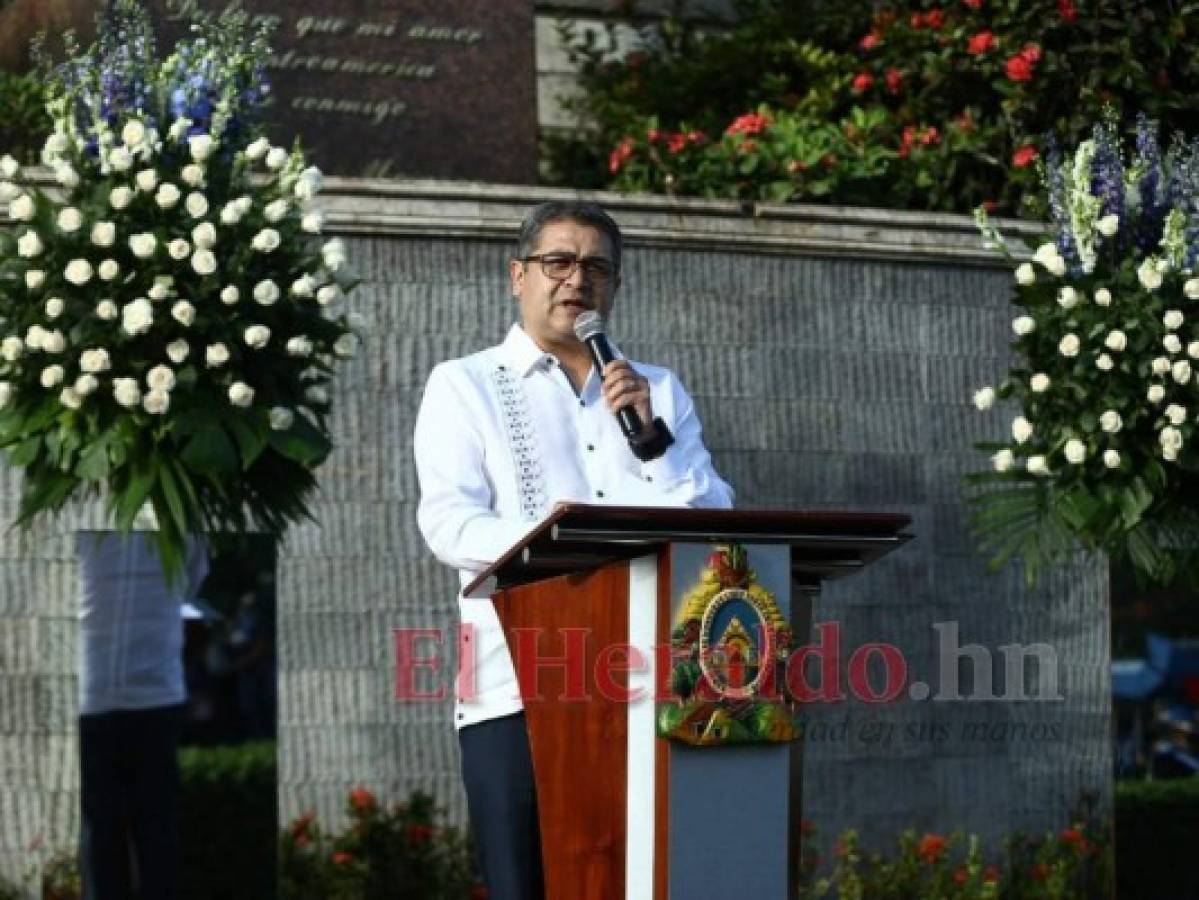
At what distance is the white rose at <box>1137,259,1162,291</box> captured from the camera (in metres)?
6.87

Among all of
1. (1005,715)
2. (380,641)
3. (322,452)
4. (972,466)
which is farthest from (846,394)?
(322,452)

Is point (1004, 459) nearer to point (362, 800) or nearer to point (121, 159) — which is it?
point (362, 800)

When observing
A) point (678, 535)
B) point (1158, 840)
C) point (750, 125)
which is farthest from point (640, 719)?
point (750, 125)

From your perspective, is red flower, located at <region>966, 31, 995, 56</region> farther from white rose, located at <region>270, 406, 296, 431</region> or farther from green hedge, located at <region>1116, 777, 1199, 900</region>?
white rose, located at <region>270, 406, 296, 431</region>

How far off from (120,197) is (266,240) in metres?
0.36

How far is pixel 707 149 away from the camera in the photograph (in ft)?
29.2

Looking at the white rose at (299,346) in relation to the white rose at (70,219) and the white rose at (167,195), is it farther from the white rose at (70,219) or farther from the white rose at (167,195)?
the white rose at (70,219)

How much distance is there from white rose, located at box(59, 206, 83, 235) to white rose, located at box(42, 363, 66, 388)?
1.11 feet

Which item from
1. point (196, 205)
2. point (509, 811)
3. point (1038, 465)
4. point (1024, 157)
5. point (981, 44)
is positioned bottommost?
point (509, 811)

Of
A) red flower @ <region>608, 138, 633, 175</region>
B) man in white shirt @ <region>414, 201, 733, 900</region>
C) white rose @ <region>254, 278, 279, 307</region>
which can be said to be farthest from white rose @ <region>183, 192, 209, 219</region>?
red flower @ <region>608, 138, 633, 175</region>

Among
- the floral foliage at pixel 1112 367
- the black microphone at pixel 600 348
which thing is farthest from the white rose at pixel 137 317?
the floral foliage at pixel 1112 367

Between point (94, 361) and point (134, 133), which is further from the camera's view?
point (134, 133)

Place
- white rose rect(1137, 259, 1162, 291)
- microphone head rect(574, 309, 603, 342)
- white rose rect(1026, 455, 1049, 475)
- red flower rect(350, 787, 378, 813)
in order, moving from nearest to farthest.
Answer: microphone head rect(574, 309, 603, 342), white rose rect(1137, 259, 1162, 291), white rose rect(1026, 455, 1049, 475), red flower rect(350, 787, 378, 813)

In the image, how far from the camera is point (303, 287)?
6008 mm
